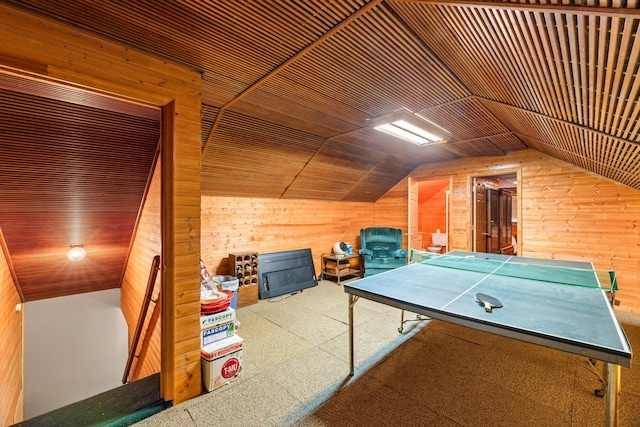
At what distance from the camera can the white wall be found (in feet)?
15.1

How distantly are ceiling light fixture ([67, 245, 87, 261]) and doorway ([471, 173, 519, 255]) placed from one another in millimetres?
6508

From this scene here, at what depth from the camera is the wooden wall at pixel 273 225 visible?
168 inches

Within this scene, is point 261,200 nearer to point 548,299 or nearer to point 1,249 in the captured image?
point 1,249

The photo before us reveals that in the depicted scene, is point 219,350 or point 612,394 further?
point 219,350

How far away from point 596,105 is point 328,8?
6.06 ft

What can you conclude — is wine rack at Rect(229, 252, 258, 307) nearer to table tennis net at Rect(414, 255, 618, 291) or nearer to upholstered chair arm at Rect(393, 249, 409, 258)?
table tennis net at Rect(414, 255, 618, 291)

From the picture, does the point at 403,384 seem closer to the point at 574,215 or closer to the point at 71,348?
the point at 574,215

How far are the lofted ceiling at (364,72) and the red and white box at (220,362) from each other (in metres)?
2.00

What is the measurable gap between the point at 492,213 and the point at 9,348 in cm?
895

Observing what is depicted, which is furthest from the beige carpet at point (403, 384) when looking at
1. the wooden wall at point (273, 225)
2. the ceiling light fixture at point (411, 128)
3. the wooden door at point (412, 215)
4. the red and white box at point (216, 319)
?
the wooden door at point (412, 215)

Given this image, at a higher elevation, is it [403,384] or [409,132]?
[409,132]

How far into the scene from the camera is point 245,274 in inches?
171

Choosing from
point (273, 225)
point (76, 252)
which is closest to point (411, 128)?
point (273, 225)

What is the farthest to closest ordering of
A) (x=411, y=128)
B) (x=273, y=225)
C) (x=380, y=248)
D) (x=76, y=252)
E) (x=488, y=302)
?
(x=380, y=248) < (x=273, y=225) < (x=411, y=128) < (x=76, y=252) < (x=488, y=302)
